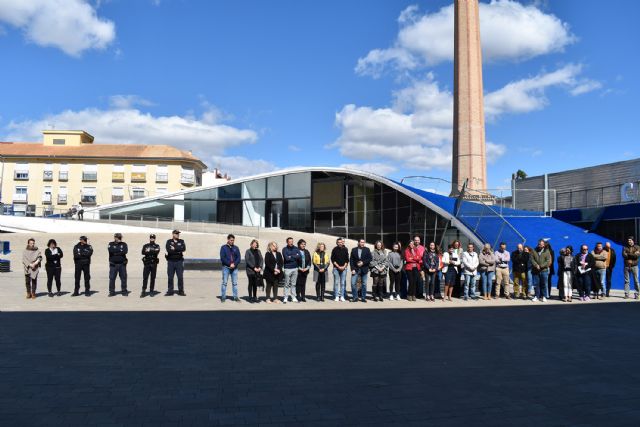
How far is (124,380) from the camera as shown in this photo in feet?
18.0

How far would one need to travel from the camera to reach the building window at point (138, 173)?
57969 mm

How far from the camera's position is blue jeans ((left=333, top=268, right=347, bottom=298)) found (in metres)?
13.0

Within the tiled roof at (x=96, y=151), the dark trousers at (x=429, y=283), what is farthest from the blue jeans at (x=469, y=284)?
the tiled roof at (x=96, y=151)

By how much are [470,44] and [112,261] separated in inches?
1270

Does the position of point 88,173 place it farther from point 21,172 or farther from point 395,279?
point 395,279

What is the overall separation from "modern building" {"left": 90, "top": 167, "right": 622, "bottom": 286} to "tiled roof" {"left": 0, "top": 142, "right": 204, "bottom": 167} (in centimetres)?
2304

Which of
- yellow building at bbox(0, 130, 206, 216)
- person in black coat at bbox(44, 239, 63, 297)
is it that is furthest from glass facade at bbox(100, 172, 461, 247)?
yellow building at bbox(0, 130, 206, 216)

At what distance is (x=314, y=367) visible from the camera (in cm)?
618

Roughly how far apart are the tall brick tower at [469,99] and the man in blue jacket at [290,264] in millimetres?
26797

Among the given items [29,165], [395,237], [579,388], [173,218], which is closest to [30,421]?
[579,388]

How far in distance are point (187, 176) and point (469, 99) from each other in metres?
34.2

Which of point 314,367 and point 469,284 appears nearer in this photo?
point 314,367

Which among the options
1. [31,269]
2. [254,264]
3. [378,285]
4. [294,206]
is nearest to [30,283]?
[31,269]

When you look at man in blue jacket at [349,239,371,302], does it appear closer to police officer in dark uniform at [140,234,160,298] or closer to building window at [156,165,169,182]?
police officer in dark uniform at [140,234,160,298]
